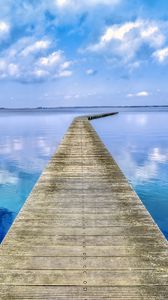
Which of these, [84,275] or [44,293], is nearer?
[44,293]

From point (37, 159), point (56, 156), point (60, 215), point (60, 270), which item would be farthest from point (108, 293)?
point (37, 159)

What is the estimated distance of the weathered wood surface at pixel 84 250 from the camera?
371 centimetres

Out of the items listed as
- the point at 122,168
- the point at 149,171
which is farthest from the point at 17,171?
the point at 149,171

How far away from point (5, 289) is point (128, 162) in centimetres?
1844

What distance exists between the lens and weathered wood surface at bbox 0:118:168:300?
12.2 ft

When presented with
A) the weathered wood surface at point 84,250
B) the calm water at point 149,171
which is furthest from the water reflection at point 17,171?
the calm water at point 149,171

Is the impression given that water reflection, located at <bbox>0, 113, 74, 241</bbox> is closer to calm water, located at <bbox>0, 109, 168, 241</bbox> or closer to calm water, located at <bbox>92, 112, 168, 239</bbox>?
calm water, located at <bbox>0, 109, 168, 241</bbox>

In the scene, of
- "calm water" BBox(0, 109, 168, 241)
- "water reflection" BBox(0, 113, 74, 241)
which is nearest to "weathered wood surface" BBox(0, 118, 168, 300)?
"calm water" BBox(0, 109, 168, 241)

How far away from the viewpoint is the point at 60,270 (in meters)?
4.06

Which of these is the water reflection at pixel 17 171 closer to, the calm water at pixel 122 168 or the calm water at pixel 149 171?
the calm water at pixel 122 168

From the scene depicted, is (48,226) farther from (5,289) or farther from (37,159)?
(37,159)

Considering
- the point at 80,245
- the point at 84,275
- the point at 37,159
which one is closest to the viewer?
the point at 84,275

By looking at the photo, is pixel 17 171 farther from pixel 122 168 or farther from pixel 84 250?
pixel 84 250

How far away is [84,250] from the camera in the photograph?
182 inches
